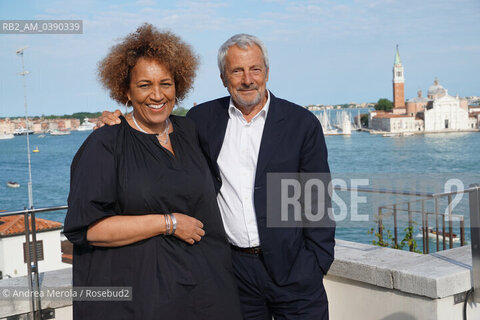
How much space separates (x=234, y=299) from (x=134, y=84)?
901 millimetres

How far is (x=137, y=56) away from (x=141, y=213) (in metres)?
0.58

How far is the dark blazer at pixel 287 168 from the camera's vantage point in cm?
214

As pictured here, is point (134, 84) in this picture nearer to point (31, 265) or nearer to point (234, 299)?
point (234, 299)

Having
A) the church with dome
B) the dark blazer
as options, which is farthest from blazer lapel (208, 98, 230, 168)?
the church with dome

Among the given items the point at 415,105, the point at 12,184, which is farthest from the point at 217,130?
the point at 415,105

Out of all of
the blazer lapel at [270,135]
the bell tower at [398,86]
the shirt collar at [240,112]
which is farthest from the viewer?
the bell tower at [398,86]

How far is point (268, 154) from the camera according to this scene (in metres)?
2.15

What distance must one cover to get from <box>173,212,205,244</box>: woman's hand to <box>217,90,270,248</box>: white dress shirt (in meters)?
0.33

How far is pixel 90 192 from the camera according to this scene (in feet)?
5.53

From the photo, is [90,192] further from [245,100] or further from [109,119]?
[245,100]

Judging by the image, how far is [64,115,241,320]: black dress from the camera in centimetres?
171

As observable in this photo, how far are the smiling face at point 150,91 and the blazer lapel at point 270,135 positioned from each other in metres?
0.45

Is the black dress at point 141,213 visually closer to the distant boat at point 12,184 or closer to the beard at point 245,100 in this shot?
the beard at point 245,100

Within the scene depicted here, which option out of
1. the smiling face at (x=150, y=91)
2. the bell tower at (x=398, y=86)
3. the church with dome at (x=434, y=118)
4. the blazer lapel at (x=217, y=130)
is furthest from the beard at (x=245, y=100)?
the bell tower at (x=398, y=86)
